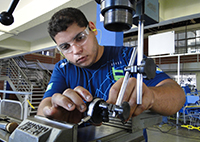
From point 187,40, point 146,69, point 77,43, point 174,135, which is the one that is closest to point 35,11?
point 77,43

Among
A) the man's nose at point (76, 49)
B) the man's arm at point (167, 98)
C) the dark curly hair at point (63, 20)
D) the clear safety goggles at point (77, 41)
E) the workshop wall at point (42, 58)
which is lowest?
the man's arm at point (167, 98)

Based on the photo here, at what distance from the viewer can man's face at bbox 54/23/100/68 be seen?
2.50 ft

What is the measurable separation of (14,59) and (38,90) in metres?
2.66

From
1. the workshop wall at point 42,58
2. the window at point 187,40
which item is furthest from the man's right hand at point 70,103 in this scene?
the window at point 187,40

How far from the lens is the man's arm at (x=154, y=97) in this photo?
449 mm

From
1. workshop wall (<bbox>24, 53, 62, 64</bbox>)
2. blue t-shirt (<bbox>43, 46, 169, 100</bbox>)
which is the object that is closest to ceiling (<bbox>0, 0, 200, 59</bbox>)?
blue t-shirt (<bbox>43, 46, 169, 100</bbox>)

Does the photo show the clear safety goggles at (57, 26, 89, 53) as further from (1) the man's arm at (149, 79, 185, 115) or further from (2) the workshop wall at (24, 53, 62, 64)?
(2) the workshop wall at (24, 53, 62, 64)

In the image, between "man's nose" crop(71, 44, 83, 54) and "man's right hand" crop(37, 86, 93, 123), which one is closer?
"man's right hand" crop(37, 86, 93, 123)

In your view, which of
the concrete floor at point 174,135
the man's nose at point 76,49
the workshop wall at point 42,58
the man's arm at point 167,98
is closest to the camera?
the man's arm at point 167,98

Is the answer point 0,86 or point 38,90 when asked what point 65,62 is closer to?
point 38,90

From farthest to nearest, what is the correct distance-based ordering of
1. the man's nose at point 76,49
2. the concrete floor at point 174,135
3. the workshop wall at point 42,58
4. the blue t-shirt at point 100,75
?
the workshop wall at point 42,58
the concrete floor at point 174,135
the blue t-shirt at point 100,75
the man's nose at point 76,49

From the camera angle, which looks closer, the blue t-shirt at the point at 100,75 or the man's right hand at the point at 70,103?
the man's right hand at the point at 70,103

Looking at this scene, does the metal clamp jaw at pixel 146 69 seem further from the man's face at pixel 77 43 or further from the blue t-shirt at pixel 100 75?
the blue t-shirt at pixel 100 75

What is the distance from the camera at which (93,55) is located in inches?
34.4
